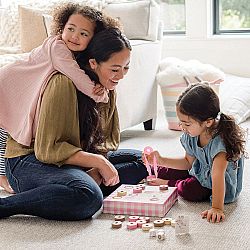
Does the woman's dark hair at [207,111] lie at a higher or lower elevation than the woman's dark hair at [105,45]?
lower

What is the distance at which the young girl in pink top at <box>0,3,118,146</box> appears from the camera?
6.78 feet

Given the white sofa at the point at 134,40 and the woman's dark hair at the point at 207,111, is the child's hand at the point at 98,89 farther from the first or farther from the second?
the white sofa at the point at 134,40

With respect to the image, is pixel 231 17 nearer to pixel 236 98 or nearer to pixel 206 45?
pixel 206 45

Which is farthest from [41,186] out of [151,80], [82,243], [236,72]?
[236,72]

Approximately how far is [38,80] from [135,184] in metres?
0.58

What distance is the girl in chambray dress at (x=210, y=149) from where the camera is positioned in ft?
6.52

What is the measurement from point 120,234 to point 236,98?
2067mm

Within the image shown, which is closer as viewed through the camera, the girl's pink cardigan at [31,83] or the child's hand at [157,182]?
the girl's pink cardigan at [31,83]

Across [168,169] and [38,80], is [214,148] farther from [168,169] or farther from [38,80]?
[38,80]

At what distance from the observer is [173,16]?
14.7 ft

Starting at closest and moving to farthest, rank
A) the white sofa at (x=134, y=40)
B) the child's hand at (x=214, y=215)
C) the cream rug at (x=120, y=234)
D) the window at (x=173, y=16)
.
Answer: the cream rug at (x=120, y=234) < the child's hand at (x=214, y=215) < the white sofa at (x=134, y=40) < the window at (x=173, y=16)

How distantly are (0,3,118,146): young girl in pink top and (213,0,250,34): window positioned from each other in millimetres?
2349

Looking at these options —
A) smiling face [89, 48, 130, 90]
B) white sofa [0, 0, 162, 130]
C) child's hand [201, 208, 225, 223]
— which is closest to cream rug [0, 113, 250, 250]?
child's hand [201, 208, 225, 223]

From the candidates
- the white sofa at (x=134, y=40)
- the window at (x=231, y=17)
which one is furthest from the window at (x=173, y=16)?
the white sofa at (x=134, y=40)
